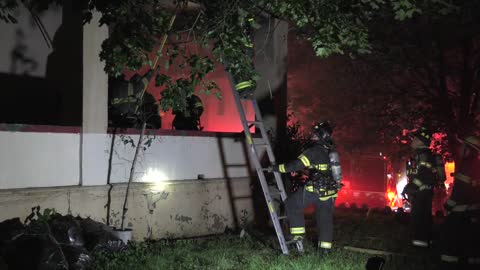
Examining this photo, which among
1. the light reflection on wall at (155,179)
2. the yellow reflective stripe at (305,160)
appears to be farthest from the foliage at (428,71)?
the light reflection on wall at (155,179)

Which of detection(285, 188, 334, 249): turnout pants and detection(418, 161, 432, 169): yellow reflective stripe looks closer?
detection(285, 188, 334, 249): turnout pants

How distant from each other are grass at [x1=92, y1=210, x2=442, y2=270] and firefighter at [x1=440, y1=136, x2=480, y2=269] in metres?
0.42

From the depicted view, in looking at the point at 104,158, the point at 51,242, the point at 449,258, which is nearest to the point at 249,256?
the point at 104,158

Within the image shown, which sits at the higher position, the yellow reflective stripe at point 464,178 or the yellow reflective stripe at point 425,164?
the yellow reflective stripe at point 425,164

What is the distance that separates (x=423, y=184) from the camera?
811 centimetres

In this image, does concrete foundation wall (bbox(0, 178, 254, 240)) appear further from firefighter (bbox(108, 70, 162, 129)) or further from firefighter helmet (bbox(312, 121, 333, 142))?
firefighter helmet (bbox(312, 121, 333, 142))

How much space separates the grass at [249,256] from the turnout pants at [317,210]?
0.26 m

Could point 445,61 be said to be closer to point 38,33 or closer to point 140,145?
point 140,145

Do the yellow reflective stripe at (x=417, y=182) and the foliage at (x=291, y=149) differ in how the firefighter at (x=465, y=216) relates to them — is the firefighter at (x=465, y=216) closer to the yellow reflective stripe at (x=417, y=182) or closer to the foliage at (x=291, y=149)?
the yellow reflective stripe at (x=417, y=182)

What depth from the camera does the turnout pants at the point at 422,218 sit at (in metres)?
8.10

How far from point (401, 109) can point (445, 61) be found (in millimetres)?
1563

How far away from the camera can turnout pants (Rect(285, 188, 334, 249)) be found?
23.9ft

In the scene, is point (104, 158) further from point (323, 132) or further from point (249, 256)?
point (323, 132)

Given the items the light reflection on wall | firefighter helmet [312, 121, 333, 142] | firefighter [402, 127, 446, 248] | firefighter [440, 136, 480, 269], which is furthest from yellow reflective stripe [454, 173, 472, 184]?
the light reflection on wall
